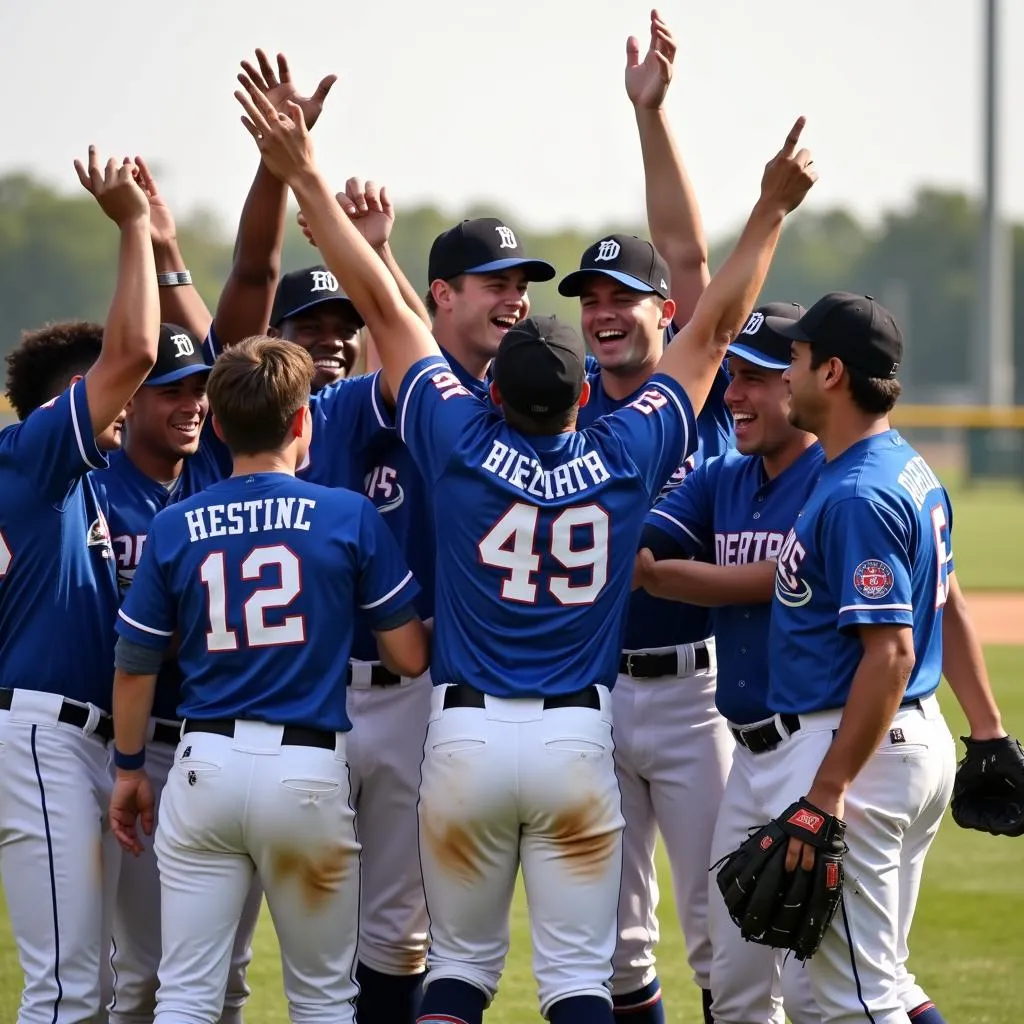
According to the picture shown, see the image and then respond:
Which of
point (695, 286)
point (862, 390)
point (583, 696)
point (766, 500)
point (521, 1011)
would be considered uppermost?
point (695, 286)

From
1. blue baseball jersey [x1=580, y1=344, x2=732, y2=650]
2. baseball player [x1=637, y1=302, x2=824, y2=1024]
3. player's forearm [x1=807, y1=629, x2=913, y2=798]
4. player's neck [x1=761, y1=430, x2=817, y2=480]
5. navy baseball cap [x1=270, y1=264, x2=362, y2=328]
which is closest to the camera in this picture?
player's forearm [x1=807, y1=629, x2=913, y2=798]

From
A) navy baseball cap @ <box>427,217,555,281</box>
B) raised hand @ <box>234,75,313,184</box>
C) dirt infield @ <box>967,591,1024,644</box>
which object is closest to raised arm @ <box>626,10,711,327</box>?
navy baseball cap @ <box>427,217,555,281</box>

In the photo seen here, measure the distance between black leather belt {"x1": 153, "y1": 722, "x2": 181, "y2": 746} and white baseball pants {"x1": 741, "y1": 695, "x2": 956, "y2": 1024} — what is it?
1.59 meters

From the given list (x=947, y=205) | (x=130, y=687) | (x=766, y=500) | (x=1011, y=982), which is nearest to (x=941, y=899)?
(x=1011, y=982)

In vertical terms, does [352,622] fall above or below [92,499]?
below

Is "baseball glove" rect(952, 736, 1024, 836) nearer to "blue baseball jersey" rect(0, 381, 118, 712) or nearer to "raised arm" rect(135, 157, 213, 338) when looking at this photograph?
"blue baseball jersey" rect(0, 381, 118, 712)

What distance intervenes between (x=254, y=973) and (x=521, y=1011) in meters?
1.02

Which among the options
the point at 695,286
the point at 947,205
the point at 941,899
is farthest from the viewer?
the point at 947,205

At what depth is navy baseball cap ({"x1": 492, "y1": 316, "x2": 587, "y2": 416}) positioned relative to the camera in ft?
12.5

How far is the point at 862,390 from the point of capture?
3.92m

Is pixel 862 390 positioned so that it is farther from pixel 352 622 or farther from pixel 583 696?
pixel 352 622

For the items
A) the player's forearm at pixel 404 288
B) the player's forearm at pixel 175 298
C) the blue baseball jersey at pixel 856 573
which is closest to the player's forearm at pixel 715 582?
the blue baseball jersey at pixel 856 573

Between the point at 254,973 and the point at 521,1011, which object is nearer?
the point at 521,1011

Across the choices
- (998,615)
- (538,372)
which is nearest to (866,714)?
(538,372)
